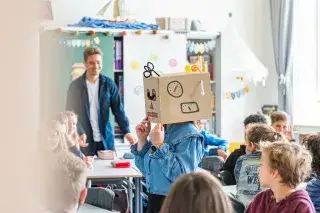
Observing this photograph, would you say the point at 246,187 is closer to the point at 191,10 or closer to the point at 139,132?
the point at 139,132

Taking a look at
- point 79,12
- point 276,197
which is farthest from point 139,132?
point 79,12

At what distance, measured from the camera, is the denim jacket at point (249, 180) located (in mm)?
2744

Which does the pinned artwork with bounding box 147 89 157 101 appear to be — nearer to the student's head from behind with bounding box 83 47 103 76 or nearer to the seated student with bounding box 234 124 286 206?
the seated student with bounding box 234 124 286 206

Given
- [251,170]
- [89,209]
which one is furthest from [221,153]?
[89,209]

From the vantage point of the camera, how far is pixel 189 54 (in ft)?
20.1

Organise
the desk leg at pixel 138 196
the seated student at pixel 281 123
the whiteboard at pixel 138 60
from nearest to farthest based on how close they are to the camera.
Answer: the desk leg at pixel 138 196 → the seated student at pixel 281 123 → the whiteboard at pixel 138 60

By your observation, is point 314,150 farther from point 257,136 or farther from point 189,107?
point 189,107

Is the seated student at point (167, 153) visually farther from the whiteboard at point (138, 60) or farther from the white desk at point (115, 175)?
the whiteboard at point (138, 60)

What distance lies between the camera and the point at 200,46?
19.9 feet

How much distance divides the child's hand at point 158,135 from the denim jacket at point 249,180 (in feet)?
2.30

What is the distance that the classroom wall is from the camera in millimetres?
6070

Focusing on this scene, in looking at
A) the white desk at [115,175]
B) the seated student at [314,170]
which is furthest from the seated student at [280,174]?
the white desk at [115,175]

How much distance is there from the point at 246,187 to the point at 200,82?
0.79 meters

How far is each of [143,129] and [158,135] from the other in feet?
0.43
